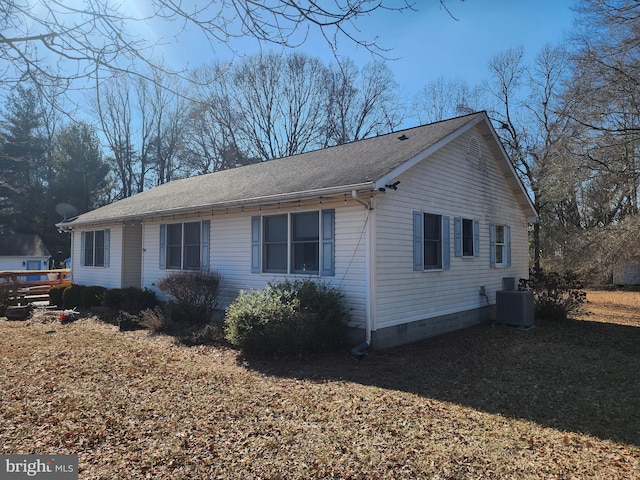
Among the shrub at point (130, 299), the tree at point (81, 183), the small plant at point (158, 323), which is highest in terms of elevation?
the tree at point (81, 183)

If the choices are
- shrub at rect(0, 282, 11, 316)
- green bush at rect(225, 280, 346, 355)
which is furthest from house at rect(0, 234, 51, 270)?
green bush at rect(225, 280, 346, 355)

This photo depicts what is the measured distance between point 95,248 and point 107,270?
1.44 meters

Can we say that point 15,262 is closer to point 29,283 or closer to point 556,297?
point 29,283

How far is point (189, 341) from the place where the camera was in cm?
879

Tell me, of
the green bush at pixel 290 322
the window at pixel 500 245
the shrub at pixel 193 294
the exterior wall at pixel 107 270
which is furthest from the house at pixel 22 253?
the window at pixel 500 245

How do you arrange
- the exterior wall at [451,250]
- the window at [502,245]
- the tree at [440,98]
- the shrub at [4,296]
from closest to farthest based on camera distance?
the exterior wall at [451,250]
the window at [502,245]
the shrub at [4,296]
the tree at [440,98]

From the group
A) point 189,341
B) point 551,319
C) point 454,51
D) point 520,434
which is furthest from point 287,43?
point 551,319

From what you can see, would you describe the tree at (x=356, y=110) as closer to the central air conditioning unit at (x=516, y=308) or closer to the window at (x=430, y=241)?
the central air conditioning unit at (x=516, y=308)

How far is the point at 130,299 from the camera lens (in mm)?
12133

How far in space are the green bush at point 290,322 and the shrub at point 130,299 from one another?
5.51 m

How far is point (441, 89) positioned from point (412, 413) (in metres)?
28.3

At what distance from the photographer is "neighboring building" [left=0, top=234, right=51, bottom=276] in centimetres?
2847

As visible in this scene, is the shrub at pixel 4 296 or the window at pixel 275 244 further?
the shrub at pixel 4 296

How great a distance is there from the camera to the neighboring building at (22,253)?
93.4 ft
